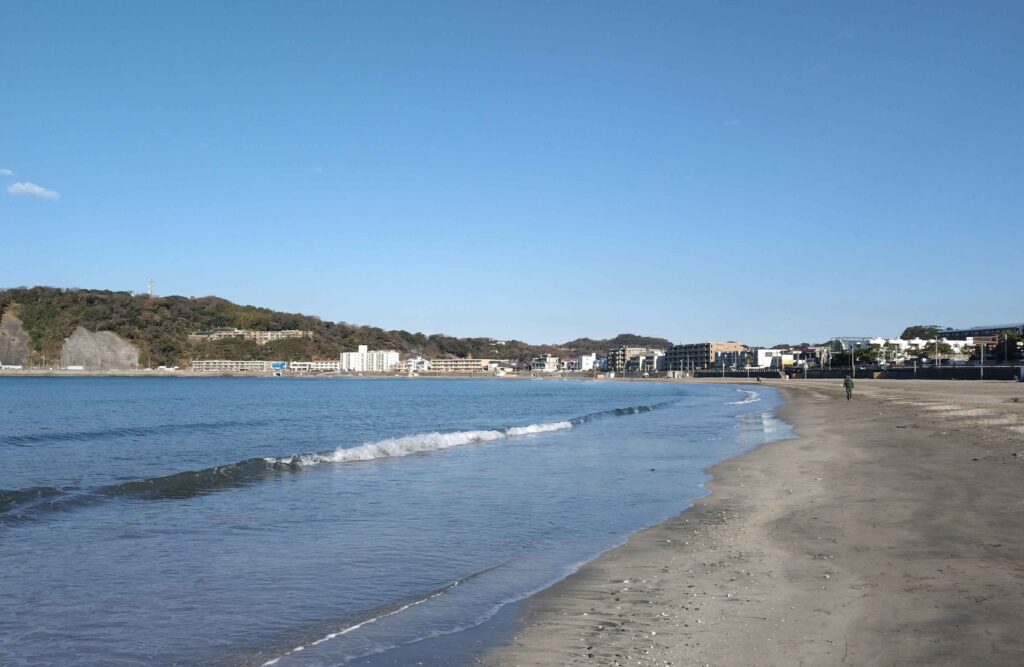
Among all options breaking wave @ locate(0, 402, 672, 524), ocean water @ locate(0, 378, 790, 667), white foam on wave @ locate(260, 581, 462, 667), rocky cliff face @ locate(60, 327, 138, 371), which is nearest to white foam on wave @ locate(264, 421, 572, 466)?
breaking wave @ locate(0, 402, 672, 524)

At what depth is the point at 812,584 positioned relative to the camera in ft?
22.6

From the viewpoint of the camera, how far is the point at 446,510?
11.9 metres

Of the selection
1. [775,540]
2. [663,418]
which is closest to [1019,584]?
[775,540]

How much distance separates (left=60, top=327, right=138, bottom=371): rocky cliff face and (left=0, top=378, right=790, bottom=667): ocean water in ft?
589

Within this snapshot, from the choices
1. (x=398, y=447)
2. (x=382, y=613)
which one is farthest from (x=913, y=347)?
(x=382, y=613)

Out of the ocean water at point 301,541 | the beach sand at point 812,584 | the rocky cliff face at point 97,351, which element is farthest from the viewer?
the rocky cliff face at point 97,351

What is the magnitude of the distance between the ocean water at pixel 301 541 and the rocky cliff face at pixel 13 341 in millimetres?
186454

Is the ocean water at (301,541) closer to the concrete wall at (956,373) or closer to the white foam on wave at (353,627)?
the white foam on wave at (353,627)

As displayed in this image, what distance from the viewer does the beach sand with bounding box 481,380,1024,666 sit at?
5.19 metres

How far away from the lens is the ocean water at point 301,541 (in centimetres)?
597

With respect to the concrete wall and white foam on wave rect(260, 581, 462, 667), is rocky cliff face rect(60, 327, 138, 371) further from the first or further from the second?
white foam on wave rect(260, 581, 462, 667)

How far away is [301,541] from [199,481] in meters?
7.08

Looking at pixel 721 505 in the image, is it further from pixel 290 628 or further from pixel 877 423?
pixel 877 423

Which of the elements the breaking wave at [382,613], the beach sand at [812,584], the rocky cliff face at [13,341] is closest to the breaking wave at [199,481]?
the breaking wave at [382,613]
